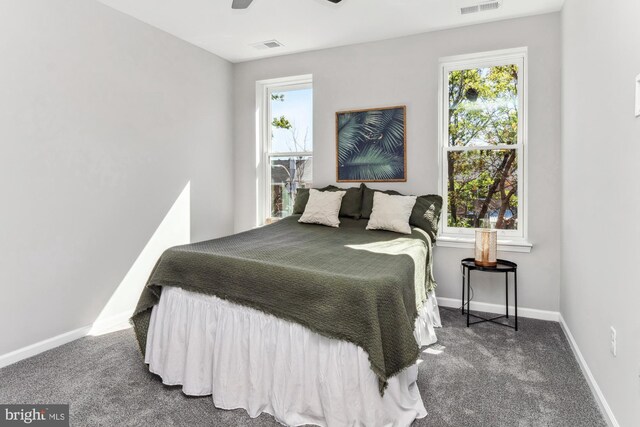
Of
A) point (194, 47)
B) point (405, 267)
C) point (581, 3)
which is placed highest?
point (194, 47)

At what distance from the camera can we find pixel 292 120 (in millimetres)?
4520

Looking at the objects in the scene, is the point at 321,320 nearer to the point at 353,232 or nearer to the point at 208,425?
the point at 208,425

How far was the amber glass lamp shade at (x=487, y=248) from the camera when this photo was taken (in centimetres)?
309

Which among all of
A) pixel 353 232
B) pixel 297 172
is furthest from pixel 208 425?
pixel 297 172

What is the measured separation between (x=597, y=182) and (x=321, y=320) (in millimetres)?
1764

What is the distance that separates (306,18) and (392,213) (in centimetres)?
193

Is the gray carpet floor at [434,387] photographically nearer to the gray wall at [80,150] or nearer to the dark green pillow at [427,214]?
the gray wall at [80,150]

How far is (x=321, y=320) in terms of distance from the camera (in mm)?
1733

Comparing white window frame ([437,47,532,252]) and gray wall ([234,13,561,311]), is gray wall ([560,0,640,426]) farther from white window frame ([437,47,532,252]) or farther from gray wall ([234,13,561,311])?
white window frame ([437,47,532,252])

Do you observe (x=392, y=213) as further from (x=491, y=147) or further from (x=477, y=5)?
(x=477, y=5)

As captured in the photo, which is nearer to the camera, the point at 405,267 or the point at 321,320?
the point at 321,320

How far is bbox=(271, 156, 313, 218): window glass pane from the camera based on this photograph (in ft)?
14.5

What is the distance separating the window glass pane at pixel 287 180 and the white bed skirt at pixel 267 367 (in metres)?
2.44

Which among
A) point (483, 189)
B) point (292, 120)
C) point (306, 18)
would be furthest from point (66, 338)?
point (483, 189)
